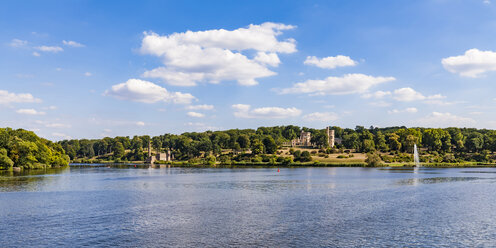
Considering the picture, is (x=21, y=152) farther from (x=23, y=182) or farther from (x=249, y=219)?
(x=249, y=219)

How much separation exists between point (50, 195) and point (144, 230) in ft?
119

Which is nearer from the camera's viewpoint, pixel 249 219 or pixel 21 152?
pixel 249 219

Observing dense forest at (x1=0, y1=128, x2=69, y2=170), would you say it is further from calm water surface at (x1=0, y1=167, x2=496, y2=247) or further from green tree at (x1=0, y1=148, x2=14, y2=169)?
calm water surface at (x1=0, y1=167, x2=496, y2=247)

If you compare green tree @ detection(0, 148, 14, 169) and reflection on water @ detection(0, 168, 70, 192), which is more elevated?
green tree @ detection(0, 148, 14, 169)

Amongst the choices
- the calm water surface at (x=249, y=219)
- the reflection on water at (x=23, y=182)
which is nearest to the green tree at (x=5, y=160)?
the reflection on water at (x=23, y=182)

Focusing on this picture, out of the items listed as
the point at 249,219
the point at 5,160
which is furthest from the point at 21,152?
the point at 249,219

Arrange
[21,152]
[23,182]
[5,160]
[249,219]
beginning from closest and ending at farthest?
[249,219] < [23,182] < [5,160] < [21,152]

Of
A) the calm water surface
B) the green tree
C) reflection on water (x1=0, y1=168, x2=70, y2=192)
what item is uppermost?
the green tree

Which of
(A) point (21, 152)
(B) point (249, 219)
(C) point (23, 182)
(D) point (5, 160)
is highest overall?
(A) point (21, 152)

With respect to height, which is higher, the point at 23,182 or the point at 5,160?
the point at 5,160

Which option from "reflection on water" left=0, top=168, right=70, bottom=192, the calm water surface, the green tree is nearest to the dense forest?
the green tree

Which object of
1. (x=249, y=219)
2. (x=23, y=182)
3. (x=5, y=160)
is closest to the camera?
(x=249, y=219)

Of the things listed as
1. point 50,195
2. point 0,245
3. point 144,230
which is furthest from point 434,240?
point 50,195

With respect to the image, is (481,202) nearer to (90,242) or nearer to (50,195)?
(90,242)
